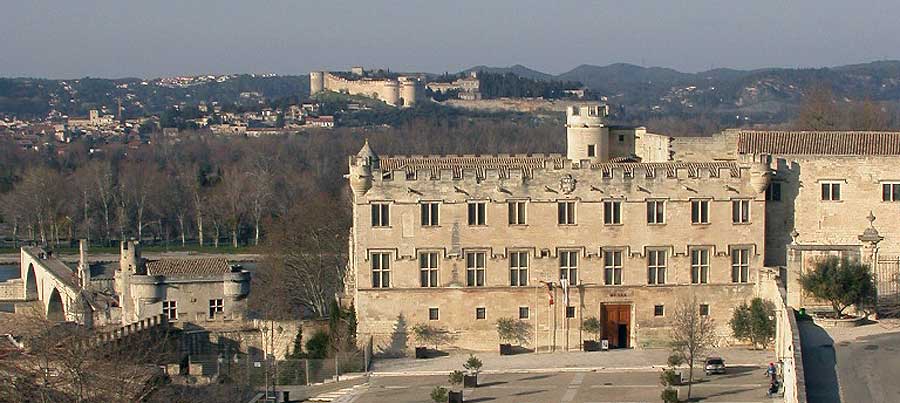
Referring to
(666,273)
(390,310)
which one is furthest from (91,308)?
(666,273)

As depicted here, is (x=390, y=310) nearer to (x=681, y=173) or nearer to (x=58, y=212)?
(x=681, y=173)

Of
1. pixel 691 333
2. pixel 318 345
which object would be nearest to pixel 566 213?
pixel 691 333

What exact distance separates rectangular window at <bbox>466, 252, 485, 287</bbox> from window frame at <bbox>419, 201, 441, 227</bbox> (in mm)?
1662

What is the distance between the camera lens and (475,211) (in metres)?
48.9

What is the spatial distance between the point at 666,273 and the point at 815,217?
5365 millimetres

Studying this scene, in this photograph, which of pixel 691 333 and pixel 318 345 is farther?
pixel 318 345

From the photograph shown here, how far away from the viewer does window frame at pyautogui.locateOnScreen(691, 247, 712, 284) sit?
162 feet

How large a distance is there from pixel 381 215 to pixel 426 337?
13.6 ft

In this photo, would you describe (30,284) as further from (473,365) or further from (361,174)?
(473,365)

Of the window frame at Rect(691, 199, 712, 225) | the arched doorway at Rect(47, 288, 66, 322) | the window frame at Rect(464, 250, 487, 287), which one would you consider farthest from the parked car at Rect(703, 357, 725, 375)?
the arched doorway at Rect(47, 288, 66, 322)

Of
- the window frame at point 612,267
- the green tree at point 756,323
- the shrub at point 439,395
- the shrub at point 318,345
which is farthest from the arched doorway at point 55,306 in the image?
the green tree at point 756,323

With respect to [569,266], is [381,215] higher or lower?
higher

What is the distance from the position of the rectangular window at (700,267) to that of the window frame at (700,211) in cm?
99

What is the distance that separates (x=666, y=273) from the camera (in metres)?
49.4
